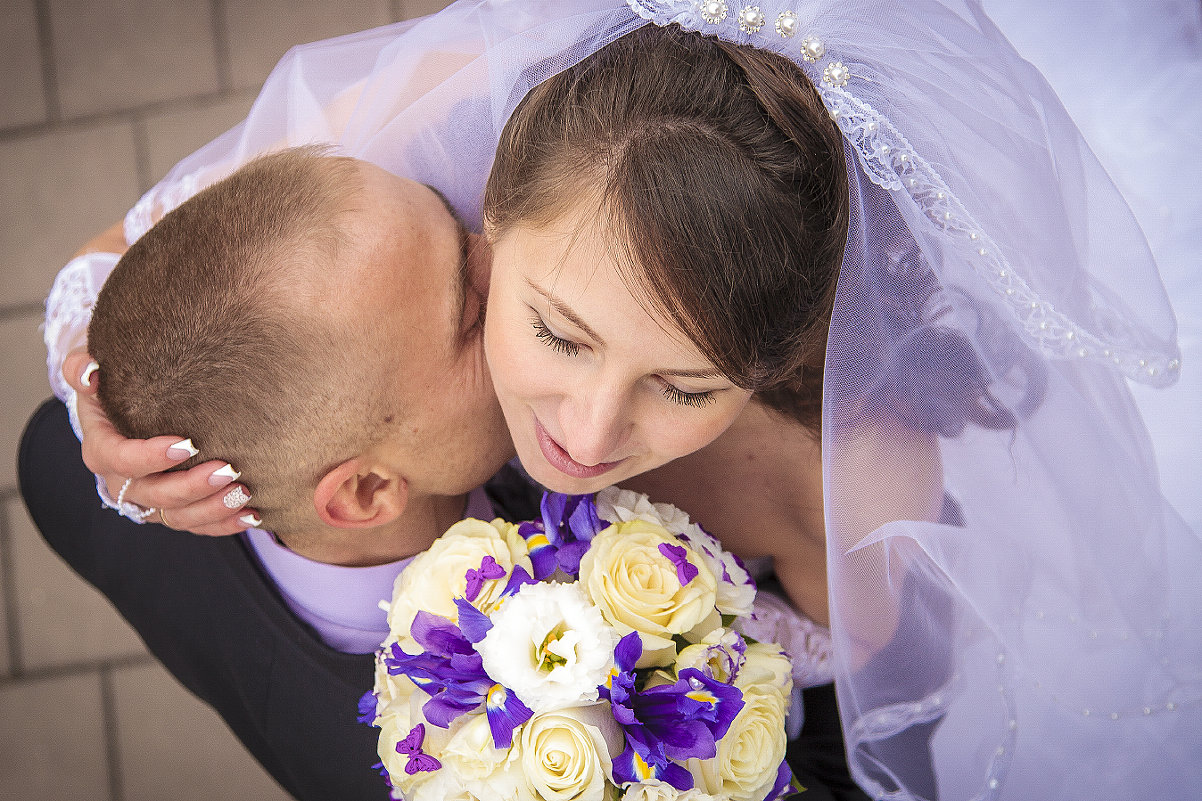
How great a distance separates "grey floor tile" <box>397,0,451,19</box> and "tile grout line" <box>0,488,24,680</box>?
188cm

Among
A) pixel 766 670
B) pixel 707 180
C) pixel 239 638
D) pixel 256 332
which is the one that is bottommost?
pixel 239 638

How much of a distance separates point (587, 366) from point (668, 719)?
0.45 m

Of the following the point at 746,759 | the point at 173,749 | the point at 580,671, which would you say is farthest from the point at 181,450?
the point at 173,749

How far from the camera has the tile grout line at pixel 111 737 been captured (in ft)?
8.79

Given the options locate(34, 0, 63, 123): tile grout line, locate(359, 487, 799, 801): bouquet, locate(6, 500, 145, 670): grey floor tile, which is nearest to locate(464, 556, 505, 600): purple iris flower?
locate(359, 487, 799, 801): bouquet

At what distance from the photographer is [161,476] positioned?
145 centimetres

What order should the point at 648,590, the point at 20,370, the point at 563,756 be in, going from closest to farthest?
the point at 563,756
the point at 648,590
the point at 20,370

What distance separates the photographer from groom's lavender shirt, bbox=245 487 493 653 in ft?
5.18

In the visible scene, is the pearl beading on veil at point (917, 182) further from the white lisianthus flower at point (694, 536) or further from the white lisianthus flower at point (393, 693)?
the white lisianthus flower at point (393, 693)

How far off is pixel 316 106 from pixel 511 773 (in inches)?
48.6

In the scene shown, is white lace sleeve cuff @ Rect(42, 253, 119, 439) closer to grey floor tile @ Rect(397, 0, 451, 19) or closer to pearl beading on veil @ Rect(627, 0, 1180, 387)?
pearl beading on veil @ Rect(627, 0, 1180, 387)

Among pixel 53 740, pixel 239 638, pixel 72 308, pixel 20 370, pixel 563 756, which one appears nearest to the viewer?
pixel 563 756

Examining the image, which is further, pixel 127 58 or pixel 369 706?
pixel 127 58

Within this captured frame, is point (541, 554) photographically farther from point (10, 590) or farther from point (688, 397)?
point (10, 590)
